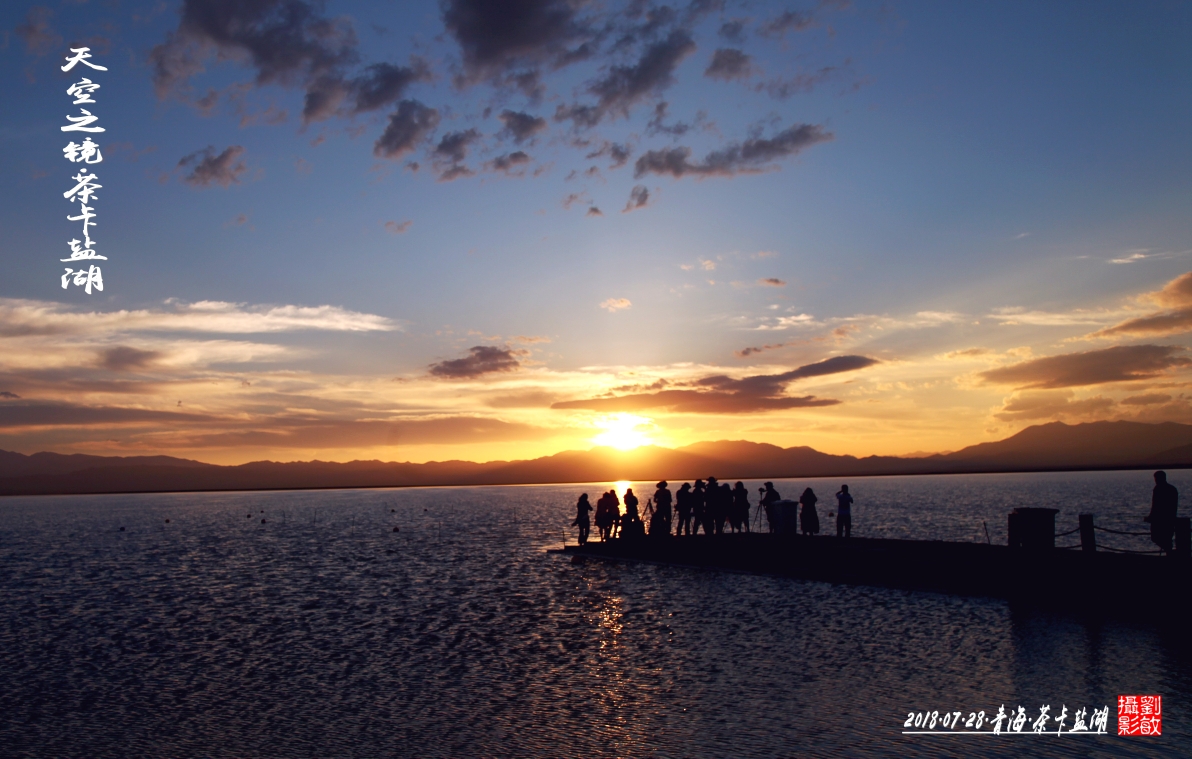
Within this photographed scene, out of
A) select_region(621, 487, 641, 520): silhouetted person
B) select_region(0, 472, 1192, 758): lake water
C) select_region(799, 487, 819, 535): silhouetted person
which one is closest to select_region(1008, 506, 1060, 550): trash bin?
select_region(0, 472, 1192, 758): lake water

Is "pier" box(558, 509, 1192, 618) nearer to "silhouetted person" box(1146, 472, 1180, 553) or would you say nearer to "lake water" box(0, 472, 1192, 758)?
"silhouetted person" box(1146, 472, 1180, 553)

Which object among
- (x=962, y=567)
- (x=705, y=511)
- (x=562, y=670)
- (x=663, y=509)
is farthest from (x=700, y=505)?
(x=562, y=670)

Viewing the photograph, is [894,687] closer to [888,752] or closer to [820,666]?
[820,666]

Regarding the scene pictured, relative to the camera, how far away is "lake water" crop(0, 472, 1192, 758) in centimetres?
1236

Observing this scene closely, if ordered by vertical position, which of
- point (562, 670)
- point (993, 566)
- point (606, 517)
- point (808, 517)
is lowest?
point (562, 670)

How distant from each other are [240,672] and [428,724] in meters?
6.81

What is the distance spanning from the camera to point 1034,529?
24.2m

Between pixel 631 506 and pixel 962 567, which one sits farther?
pixel 631 506

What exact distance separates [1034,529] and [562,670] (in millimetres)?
16794

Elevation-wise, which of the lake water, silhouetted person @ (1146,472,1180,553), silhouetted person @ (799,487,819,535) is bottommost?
the lake water

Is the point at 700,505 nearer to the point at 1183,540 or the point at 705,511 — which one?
the point at 705,511

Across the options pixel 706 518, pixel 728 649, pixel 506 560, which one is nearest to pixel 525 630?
pixel 728 649

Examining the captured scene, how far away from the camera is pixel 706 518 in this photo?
1420 inches

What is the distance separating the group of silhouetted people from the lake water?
4.85m
